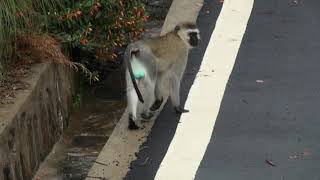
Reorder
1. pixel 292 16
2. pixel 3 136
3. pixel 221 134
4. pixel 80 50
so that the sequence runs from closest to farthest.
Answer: pixel 3 136, pixel 221 134, pixel 80 50, pixel 292 16

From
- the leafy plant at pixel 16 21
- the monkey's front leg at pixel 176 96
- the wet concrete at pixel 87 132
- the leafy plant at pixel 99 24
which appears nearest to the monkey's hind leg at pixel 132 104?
the wet concrete at pixel 87 132

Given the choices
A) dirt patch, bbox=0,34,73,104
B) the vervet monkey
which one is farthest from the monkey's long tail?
dirt patch, bbox=0,34,73,104

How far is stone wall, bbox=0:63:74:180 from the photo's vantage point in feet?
20.7

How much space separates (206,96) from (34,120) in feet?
5.84

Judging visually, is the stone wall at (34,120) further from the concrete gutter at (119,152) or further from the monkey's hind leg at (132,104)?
the monkey's hind leg at (132,104)

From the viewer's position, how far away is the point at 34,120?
272 inches

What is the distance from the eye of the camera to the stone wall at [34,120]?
20.7 feet

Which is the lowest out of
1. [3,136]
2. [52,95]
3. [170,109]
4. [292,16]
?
[292,16]

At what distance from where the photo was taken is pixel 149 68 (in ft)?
25.1

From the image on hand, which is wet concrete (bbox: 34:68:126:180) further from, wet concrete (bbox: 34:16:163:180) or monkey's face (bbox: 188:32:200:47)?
monkey's face (bbox: 188:32:200:47)

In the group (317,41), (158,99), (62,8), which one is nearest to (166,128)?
(158,99)

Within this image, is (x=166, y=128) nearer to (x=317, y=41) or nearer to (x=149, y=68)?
(x=149, y=68)

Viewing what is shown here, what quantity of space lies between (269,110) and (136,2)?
1931mm

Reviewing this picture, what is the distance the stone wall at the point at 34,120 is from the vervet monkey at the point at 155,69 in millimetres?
616
